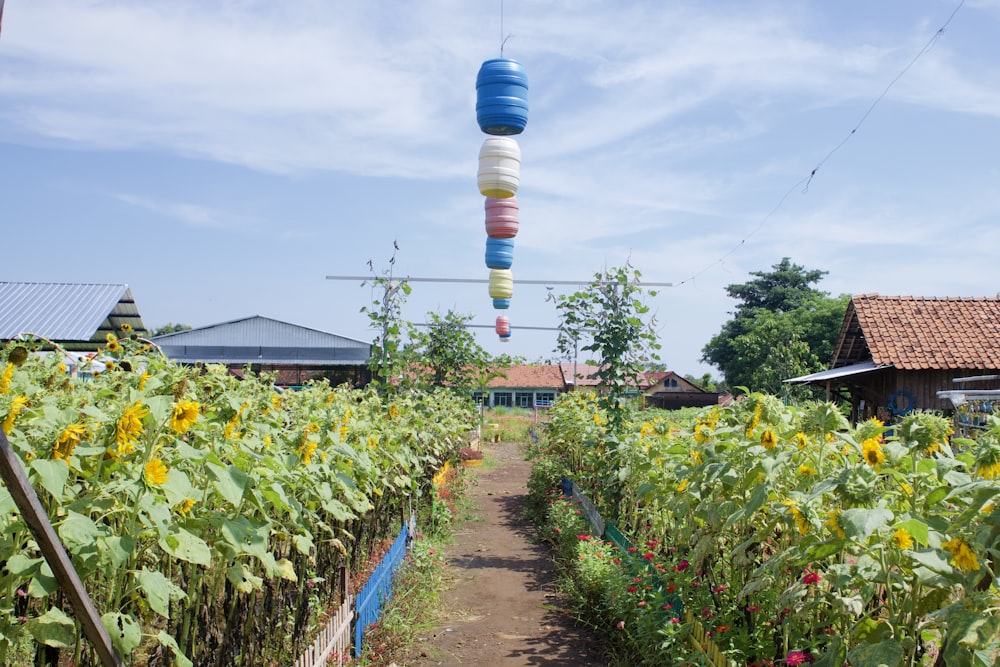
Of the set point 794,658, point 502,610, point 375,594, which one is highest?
point 794,658

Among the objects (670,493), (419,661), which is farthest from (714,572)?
(419,661)

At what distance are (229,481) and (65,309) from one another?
13911 millimetres

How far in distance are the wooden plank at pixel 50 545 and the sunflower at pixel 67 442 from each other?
1.04 ft

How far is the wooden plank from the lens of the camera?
1401mm

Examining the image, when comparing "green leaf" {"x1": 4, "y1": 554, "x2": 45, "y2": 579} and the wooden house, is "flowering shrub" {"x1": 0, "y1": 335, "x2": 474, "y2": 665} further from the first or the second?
the wooden house

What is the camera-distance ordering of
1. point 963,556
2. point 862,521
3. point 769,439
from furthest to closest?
1. point 769,439
2. point 862,521
3. point 963,556

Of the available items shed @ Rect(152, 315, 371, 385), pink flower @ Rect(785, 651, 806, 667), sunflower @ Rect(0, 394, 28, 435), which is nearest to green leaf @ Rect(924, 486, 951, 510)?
pink flower @ Rect(785, 651, 806, 667)

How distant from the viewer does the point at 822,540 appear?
256 centimetres

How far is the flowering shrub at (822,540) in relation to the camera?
2.06 meters

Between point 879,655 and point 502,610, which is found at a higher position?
point 879,655

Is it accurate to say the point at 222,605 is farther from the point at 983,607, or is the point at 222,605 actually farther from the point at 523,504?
the point at 523,504

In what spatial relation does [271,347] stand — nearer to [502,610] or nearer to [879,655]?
[502,610]

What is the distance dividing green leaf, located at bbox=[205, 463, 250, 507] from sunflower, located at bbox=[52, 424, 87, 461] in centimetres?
37

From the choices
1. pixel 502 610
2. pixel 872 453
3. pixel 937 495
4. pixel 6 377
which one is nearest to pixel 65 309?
pixel 502 610
